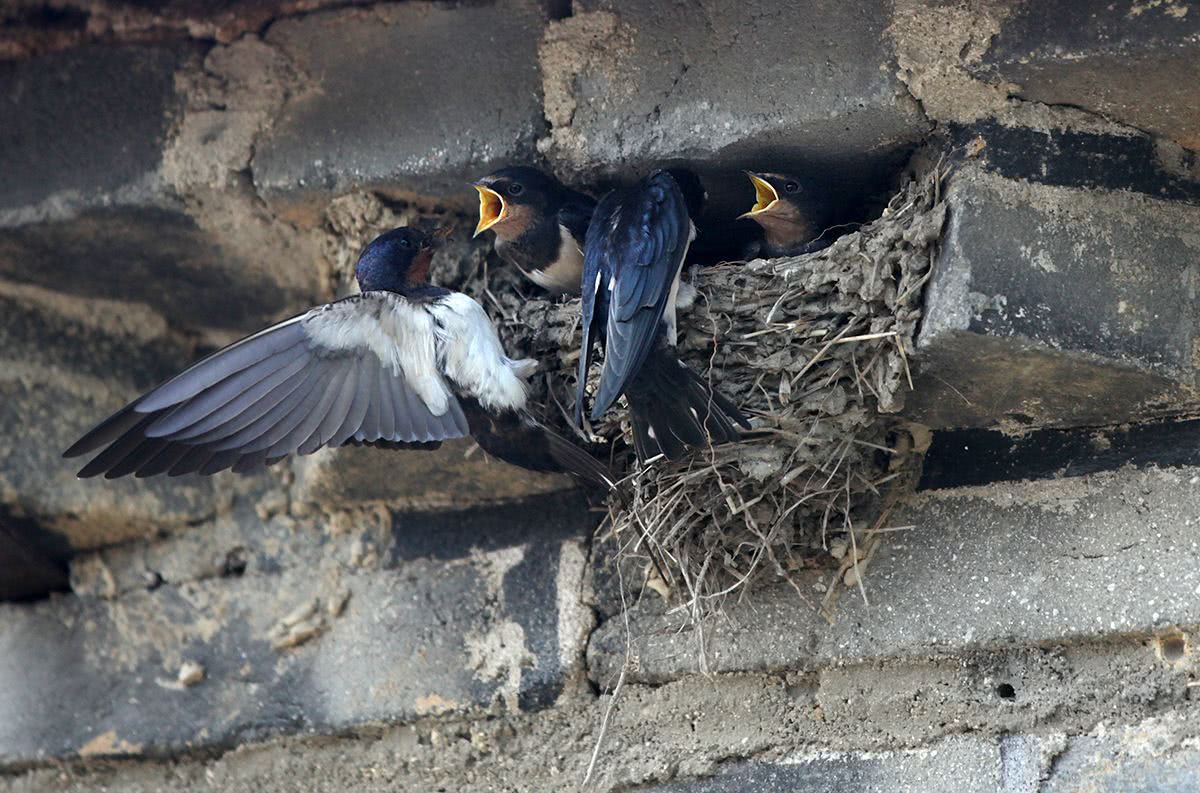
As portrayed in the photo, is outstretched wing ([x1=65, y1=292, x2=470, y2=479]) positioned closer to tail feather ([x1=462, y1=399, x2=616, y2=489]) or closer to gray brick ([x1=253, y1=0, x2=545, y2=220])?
tail feather ([x1=462, y1=399, x2=616, y2=489])

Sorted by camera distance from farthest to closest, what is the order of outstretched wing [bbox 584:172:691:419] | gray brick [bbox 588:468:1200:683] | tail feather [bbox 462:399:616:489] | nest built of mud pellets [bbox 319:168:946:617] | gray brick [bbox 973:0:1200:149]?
1. tail feather [bbox 462:399:616:489]
2. outstretched wing [bbox 584:172:691:419]
3. nest built of mud pellets [bbox 319:168:946:617]
4. gray brick [bbox 588:468:1200:683]
5. gray brick [bbox 973:0:1200:149]

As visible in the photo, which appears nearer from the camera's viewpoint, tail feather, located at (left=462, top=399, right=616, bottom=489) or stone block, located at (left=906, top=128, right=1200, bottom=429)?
stone block, located at (left=906, top=128, right=1200, bottom=429)

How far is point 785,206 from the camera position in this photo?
11.9ft

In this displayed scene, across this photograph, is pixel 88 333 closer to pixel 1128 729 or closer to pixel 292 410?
pixel 292 410

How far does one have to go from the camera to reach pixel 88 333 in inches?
162

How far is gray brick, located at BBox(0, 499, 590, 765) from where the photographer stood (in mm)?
3613

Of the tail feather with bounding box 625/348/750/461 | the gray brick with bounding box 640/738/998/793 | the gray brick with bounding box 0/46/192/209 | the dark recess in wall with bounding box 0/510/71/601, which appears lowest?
the gray brick with bounding box 640/738/998/793

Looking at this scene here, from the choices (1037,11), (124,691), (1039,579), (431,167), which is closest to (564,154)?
(431,167)

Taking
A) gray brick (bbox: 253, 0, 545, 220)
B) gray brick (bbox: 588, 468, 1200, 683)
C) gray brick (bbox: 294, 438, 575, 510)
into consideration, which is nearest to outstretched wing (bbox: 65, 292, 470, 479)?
gray brick (bbox: 294, 438, 575, 510)

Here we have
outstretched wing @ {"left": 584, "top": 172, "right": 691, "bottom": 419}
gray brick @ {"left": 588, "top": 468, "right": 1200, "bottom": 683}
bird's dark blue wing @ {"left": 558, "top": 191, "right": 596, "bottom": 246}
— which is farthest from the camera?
bird's dark blue wing @ {"left": 558, "top": 191, "right": 596, "bottom": 246}

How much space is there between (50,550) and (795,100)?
6.40ft

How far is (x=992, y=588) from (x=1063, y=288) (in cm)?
54

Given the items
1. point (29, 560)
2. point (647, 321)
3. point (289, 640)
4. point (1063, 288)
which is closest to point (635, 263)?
point (647, 321)

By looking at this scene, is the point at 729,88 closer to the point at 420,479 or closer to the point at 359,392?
the point at 359,392
